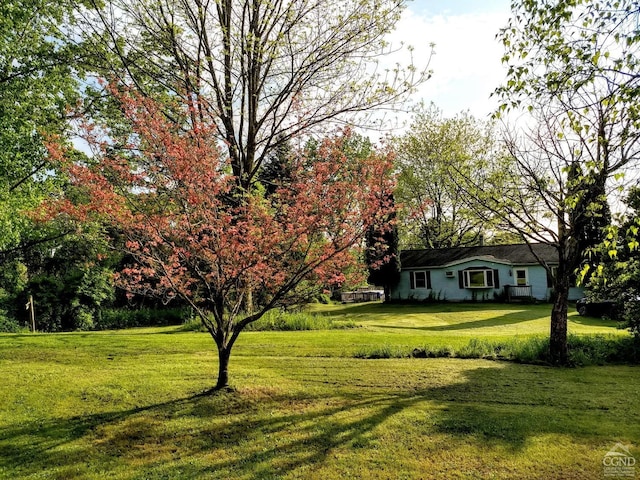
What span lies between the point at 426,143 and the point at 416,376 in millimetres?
26894

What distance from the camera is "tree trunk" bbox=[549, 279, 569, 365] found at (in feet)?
28.5

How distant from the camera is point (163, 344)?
34.1ft

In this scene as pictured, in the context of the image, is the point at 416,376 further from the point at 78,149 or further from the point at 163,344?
the point at 78,149

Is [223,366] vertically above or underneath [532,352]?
above

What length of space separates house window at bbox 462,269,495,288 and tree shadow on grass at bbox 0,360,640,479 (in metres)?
21.1

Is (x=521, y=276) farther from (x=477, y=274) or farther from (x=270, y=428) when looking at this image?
(x=270, y=428)

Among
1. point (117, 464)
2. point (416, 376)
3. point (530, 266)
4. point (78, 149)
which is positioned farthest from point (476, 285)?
point (117, 464)

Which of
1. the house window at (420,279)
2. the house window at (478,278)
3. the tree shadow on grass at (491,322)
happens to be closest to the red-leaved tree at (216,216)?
the tree shadow on grass at (491,322)

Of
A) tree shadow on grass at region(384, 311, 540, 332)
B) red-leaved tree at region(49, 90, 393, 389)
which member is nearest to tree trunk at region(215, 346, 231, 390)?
red-leaved tree at region(49, 90, 393, 389)

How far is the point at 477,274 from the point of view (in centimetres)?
2769

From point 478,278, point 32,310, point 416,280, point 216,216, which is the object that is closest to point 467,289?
point 478,278

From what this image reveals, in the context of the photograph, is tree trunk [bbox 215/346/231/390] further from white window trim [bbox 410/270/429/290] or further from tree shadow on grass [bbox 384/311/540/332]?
white window trim [bbox 410/270/429/290]

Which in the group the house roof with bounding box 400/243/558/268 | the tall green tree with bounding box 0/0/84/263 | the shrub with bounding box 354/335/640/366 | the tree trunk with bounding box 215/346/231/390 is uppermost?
the tall green tree with bounding box 0/0/84/263

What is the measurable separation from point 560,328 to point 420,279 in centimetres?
2094
